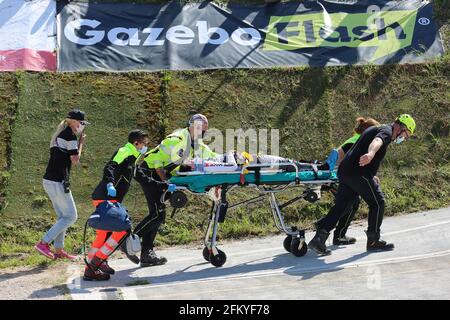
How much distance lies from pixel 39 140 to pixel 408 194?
6.14 m

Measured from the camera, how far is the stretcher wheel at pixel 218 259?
28.1 feet

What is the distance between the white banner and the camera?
13281mm

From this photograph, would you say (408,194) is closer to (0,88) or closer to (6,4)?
(0,88)

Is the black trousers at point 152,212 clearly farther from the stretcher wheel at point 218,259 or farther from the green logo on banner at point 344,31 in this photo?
the green logo on banner at point 344,31

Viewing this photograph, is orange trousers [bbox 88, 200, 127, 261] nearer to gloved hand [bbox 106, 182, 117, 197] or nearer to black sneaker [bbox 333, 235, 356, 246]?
gloved hand [bbox 106, 182, 117, 197]

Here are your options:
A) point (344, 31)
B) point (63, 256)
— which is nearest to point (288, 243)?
point (63, 256)

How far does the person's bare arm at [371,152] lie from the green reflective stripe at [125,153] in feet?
8.77

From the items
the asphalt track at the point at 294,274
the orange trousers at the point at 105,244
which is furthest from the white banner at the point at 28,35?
the orange trousers at the point at 105,244

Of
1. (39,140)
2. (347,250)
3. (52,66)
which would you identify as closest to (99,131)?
(39,140)

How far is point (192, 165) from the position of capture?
8508mm

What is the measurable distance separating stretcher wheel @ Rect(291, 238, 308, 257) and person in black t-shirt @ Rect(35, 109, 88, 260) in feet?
9.16

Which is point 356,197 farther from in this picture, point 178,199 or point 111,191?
point 111,191

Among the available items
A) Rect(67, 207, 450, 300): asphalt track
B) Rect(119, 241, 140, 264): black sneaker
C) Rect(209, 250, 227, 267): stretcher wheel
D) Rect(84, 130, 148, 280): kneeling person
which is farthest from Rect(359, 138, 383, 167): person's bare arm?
Rect(119, 241, 140, 264): black sneaker
